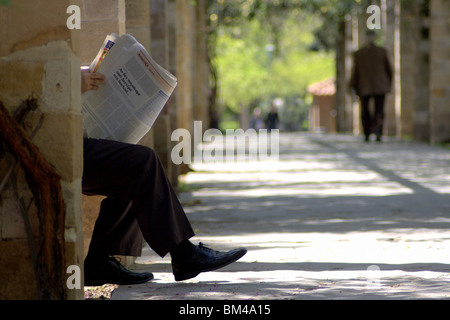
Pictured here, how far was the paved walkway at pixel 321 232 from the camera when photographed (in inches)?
197

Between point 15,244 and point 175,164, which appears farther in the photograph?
point 175,164

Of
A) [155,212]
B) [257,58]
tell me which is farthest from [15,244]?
[257,58]

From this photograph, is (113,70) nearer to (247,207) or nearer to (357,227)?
(357,227)

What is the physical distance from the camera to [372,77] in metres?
19.2

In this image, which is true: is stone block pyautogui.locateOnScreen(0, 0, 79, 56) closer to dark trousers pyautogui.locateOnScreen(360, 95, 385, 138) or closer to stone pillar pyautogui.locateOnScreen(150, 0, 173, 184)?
stone pillar pyautogui.locateOnScreen(150, 0, 173, 184)

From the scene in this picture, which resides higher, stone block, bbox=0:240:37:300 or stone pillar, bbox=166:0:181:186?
stone pillar, bbox=166:0:181:186

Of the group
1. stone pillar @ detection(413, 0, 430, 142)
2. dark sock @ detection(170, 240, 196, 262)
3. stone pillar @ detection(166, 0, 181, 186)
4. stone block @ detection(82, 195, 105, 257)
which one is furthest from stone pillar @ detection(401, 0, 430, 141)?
dark sock @ detection(170, 240, 196, 262)

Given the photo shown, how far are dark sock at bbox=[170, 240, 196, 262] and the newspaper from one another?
638 millimetres

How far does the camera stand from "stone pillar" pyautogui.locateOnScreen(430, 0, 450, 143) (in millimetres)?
18266

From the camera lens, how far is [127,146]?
493 cm

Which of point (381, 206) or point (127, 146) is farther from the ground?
point (127, 146)

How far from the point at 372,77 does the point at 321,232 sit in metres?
12.2

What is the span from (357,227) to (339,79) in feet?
90.4

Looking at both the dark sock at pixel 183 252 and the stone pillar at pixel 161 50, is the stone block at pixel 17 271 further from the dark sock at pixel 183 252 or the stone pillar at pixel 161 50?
the stone pillar at pixel 161 50
